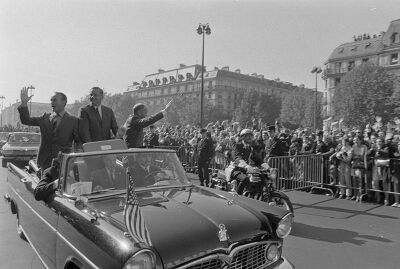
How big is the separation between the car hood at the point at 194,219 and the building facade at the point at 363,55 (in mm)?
65624

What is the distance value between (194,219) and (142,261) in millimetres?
689

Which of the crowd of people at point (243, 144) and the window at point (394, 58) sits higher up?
the window at point (394, 58)

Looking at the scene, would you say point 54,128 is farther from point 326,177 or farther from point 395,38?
point 395,38

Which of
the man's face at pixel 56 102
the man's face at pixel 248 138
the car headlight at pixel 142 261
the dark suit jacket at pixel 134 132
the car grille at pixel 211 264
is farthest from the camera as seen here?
the man's face at pixel 248 138

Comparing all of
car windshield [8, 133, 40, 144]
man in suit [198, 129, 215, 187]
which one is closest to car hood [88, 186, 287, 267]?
man in suit [198, 129, 215, 187]

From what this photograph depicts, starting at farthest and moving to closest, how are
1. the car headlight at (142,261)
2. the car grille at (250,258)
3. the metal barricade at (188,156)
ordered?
the metal barricade at (188,156) → the car grille at (250,258) → the car headlight at (142,261)

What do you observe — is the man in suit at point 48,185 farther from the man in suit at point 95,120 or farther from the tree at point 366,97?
the tree at point 366,97

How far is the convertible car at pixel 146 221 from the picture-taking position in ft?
8.84

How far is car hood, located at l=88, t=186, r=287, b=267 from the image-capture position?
2732 mm

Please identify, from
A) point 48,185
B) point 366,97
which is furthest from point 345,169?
point 366,97

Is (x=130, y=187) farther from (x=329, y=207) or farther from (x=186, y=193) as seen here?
(x=329, y=207)

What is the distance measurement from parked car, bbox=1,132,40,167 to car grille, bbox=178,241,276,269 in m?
14.9

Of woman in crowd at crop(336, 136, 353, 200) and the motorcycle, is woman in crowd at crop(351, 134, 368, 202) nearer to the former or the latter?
woman in crowd at crop(336, 136, 353, 200)

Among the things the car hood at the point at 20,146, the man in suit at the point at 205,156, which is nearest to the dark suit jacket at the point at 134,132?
the man in suit at the point at 205,156
